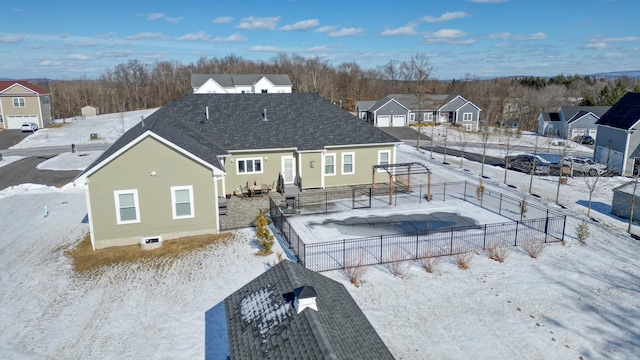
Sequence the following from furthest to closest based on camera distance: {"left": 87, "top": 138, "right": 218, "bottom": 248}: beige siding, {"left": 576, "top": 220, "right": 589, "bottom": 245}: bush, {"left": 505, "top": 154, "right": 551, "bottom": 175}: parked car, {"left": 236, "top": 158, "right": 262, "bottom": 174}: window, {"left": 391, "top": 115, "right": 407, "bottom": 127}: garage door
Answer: {"left": 391, "top": 115, "right": 407, "bottom": 127}: garage door < {"left": 505, "top": 154, "right": 551, "bottom": 175}: parked car < {"left": 236, "top": 158, "right": 262, "bottom": 174}: window < {"left": 576, "top": 220, "right": 589, "bottom": 245}: bush < {"left": 87, "top": 138, "right": 218, "bottom": 248}: beige siding

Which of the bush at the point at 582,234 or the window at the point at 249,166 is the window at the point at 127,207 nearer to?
the window at the point at 249,166

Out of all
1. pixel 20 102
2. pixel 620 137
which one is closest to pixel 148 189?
pixel 620 137

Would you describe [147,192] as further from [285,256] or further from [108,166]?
[285,256]

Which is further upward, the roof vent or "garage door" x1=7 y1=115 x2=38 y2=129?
"garage door" x1=7 y1=115 x2=38 y2=129

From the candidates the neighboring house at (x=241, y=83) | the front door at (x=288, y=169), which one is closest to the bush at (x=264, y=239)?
the front door at (x=288, y=169)

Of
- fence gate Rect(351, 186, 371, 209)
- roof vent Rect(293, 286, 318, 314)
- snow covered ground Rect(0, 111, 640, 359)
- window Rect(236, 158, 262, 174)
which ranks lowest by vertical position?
snow covered ground Rect(0, 111, 640, 359)

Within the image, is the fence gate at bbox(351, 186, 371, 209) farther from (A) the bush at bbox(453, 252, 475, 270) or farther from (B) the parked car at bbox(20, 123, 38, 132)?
(B) the parked car at bbox(20, 123, 38, 132)

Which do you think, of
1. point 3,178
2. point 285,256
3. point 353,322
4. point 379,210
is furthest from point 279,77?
point 353,322

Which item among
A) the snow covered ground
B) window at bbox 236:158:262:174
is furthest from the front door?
the snow covered ground
